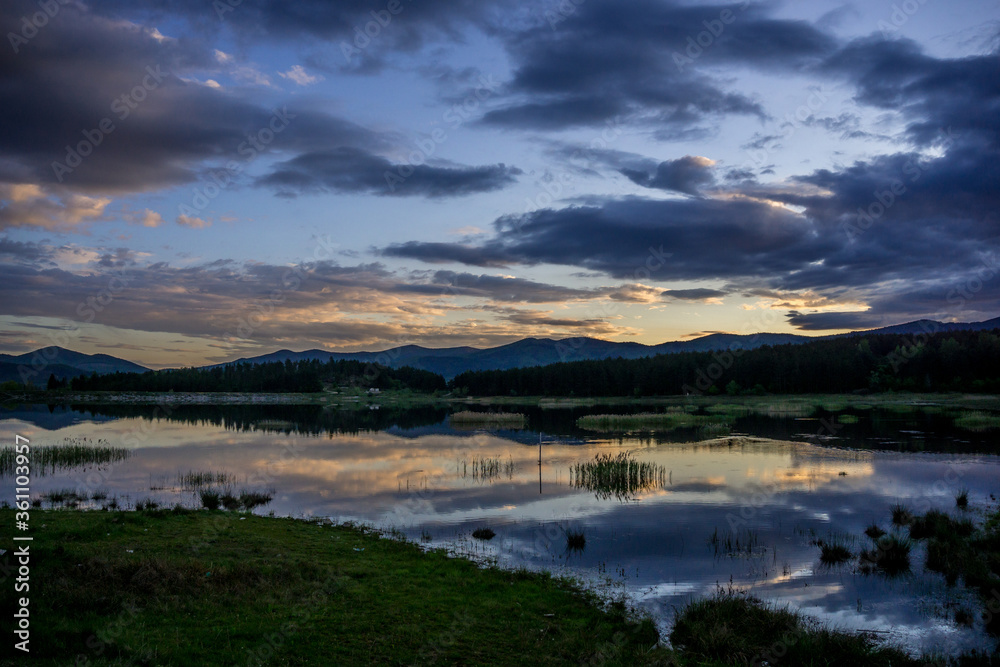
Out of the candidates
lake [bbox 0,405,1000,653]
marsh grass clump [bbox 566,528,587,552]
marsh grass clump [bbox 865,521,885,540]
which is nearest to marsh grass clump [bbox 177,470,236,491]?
lake [bbox 0,405,1000,653]

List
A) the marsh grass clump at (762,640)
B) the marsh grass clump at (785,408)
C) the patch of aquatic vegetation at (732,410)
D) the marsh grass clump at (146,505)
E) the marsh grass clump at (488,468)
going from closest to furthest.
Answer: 1. the marsh grass clump at (762,640)
2. the marsh grass clump at (146,505)
3. the marsh grass clump at (488,468)
4. the marsh grass clump at (785,408)
5. the patch of aquatic vegetation at (732,410)

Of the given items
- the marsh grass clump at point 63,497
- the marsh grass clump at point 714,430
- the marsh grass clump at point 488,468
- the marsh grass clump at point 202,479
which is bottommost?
the marsh grass clump at point 714,430

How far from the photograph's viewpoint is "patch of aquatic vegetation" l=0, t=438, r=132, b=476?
37.1 meters

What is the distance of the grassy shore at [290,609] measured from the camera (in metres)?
9.62

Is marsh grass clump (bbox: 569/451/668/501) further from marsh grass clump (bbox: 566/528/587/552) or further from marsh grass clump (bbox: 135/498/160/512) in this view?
marsh grass clump (bbox: 135/498/160/512)

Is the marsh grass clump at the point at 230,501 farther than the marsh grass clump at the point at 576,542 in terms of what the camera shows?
Yes

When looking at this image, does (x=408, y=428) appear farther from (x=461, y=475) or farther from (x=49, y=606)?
(x=49, y=606)

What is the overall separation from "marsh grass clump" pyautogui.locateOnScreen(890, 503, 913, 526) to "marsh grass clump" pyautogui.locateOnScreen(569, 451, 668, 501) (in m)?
10.7

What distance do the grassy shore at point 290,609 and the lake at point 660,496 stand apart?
249 centimetres

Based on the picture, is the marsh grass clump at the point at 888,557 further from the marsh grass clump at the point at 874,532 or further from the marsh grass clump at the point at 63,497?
the marsh grass clump at the point at 63,497

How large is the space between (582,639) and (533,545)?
27.3ft

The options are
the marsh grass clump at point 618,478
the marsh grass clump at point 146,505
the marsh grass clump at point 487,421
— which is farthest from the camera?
the marsh grass clump at point 487,421

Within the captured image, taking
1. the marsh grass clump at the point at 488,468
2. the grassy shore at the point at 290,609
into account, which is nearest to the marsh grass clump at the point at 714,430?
the marsh grass clump at the point at 488,468

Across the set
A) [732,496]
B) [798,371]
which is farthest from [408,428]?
[798,371]
